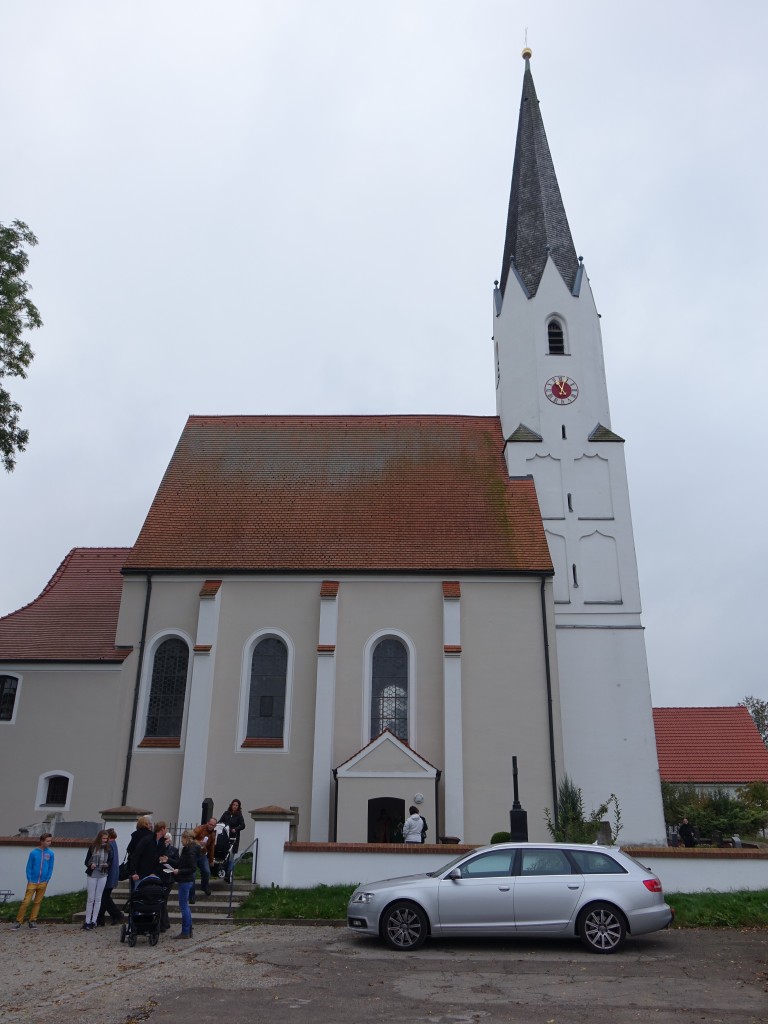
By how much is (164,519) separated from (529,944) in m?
16.4

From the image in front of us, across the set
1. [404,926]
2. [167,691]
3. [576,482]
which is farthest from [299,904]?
[576,482]

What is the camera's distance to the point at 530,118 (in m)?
31.8

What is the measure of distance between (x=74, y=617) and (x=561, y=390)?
16183 millimetres

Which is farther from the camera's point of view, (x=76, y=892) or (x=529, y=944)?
(x=76, y=892)

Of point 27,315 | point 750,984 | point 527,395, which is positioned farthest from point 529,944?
point 527,395

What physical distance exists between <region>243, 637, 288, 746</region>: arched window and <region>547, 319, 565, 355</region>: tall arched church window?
13086mm

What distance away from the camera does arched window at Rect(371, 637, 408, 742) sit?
66.8ft

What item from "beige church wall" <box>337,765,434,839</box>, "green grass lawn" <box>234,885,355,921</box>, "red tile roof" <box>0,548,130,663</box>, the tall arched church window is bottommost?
"green grass lawn" <box>234,885,355,921</box>

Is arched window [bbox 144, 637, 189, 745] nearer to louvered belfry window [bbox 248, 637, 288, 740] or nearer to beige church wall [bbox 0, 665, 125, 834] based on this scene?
beige church wall [bbox 0, 665, 125, 834]

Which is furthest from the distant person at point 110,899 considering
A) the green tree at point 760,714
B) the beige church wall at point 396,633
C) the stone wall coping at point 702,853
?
the green tree at point 760,714

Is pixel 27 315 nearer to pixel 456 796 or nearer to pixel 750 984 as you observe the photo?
pixel 456 796

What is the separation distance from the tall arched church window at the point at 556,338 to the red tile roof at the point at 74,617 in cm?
1536

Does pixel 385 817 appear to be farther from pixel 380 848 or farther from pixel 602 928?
pixel 602 928

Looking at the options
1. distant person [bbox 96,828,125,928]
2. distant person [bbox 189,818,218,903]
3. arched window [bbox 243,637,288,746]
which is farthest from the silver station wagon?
arched window [bbox 243,637,288,746]
